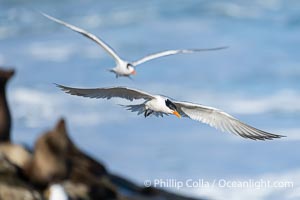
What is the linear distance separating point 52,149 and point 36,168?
11.7 inches

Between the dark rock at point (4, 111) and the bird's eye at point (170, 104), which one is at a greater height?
the dark rock at point (4, 111)

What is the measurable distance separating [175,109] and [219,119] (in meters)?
0.46

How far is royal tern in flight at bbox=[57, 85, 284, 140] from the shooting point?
9.45 m

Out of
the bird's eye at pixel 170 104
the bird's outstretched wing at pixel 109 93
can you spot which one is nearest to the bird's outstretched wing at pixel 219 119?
the bird's eye at pixel 170 104

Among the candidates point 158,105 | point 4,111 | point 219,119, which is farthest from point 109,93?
point 4,111

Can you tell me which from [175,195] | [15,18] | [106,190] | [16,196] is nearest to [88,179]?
[106,190]

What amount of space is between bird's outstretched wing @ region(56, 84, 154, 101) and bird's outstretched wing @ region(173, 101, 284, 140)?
380mm

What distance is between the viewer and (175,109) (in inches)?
380

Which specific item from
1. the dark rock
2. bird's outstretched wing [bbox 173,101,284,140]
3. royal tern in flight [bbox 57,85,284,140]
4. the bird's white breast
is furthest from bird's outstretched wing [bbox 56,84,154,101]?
the dark rock

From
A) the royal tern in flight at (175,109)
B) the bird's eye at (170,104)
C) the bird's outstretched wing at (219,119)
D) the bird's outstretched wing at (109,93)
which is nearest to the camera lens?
the bird's outstretched wing at (219,119)

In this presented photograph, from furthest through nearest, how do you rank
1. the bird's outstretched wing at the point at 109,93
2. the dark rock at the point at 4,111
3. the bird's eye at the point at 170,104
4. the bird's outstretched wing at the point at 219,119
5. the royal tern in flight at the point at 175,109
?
1. the dark rock at the point at 4,111
2. the bird's outstretched wing at the point at 109,93
3. the bird's eye at the point at 170,104
4. the royal tern in flight at the point at 175,109
5. the bird's outstretched wing at the point at 219,119

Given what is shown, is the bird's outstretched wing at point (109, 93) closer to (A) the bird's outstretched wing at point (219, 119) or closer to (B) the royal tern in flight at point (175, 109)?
(B) the royal tern in flight at point (175, 109)

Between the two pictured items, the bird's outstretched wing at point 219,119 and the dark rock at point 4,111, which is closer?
the bird's outstretched wing at point 219,119

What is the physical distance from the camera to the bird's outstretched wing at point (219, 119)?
928 centimetres
